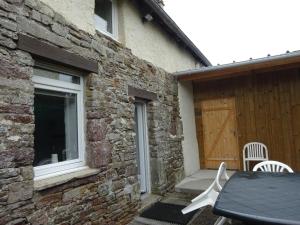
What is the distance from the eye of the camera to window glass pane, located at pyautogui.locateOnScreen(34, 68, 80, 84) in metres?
3.02

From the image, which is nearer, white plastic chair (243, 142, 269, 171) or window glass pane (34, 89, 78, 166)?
window glass pane (34, 89, 78, 166)

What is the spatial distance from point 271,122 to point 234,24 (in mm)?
21569

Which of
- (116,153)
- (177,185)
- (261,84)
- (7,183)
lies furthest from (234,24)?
(7,183)

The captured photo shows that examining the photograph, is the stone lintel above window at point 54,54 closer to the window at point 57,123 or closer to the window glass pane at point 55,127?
the window at point 57,123

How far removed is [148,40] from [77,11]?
2290 mm

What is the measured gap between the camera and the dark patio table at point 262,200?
1765 millimetres

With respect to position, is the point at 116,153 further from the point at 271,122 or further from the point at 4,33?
the point at 271,122

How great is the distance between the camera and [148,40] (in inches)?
219

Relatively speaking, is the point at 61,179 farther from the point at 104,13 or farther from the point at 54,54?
the point at 104,13

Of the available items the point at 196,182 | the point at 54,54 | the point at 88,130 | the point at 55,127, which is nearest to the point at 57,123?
the point at 55,127

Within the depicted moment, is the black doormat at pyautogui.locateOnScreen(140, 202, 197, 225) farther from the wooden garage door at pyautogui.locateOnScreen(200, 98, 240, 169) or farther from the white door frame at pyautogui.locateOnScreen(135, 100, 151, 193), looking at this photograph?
the wooden garage door at pyautogui.locateOnScreen(200, 98, 240, 169)

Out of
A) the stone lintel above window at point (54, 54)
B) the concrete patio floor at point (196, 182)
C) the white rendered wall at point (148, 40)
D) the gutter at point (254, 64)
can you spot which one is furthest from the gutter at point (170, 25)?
the concrete patio floor at point (196, 182)

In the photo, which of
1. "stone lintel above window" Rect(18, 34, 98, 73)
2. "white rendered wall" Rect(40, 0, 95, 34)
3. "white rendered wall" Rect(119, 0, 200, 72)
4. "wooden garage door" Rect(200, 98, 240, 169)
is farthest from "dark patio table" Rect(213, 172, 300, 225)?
"wooden garage door" Rect(200, 98, 240, 169)

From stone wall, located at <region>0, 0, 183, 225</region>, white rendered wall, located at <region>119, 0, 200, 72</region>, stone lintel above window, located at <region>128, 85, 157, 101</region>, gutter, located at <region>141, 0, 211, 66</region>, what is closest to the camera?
stone wall, located at <region>0, 0, 183, 225</region>
